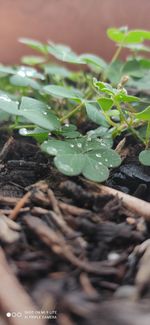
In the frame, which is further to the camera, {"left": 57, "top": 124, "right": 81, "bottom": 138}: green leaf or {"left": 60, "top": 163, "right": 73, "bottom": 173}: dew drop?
{"left": 57, "top": 124, "right": 81, "bottom": 138}: green leaf

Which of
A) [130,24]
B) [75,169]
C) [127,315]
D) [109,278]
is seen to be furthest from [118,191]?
[130,24]

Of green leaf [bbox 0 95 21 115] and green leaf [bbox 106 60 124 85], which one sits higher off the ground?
green leaf [bbox 106 60 124 85]

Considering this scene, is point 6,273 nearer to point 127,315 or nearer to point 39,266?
point 39,266

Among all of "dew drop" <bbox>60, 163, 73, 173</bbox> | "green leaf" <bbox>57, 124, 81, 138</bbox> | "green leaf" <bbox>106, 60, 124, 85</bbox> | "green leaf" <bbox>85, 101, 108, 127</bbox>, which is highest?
"green leaf" <bbox>106, 60, 124, 85</bbox>

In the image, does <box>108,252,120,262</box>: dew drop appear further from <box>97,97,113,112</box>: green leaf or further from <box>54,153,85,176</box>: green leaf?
<box>97,97,113,112</box>: green leaf

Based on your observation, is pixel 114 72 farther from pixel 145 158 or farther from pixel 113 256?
pixel 113 256

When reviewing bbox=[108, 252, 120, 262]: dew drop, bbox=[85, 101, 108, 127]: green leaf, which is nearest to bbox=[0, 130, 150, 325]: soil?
bbox=[108, 252, 120, 262]: dew drop

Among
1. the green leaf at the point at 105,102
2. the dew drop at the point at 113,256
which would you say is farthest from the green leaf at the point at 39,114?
the dew drop at the point at 113,256
